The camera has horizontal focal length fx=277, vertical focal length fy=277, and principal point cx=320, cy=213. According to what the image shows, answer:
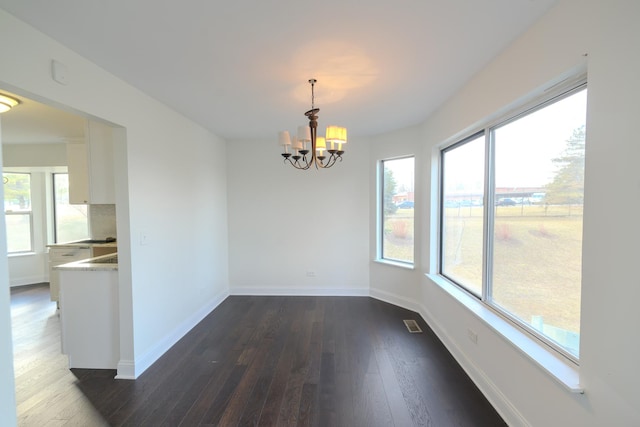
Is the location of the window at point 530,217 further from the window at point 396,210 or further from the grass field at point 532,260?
the window at point 396,210

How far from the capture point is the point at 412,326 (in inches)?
135

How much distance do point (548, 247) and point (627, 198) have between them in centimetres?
73

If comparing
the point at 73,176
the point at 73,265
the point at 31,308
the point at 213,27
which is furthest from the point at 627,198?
the point at 31,308

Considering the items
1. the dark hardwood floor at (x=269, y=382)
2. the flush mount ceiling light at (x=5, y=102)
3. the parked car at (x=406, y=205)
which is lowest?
the dark hardwood floor at (x=269, y=382)

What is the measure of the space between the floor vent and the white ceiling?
2628 millimetres

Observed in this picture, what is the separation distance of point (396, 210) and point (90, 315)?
3834 millimetres

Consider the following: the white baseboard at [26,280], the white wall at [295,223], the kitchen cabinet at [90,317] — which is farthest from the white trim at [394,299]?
the white baseboard at [26,280]

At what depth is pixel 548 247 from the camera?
1782 millimetres

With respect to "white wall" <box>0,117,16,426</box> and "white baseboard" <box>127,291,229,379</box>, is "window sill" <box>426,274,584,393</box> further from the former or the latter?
"white baseboard" <box>127,291,229,379</box>

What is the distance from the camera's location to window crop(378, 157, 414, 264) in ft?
13.3

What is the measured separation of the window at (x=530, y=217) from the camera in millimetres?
1589

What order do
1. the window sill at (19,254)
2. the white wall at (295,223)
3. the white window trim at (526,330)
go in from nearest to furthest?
1. the white window trim at (526,330)
2. the white wall at (295,223)
3. the window sill at (19,254)

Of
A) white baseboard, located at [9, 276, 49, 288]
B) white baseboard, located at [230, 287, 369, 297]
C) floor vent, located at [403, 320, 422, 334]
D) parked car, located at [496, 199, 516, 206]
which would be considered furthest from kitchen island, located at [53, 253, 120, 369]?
white baseboard, located at [9, 276, 49, 288]

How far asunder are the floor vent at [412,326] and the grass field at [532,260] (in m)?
0.89
